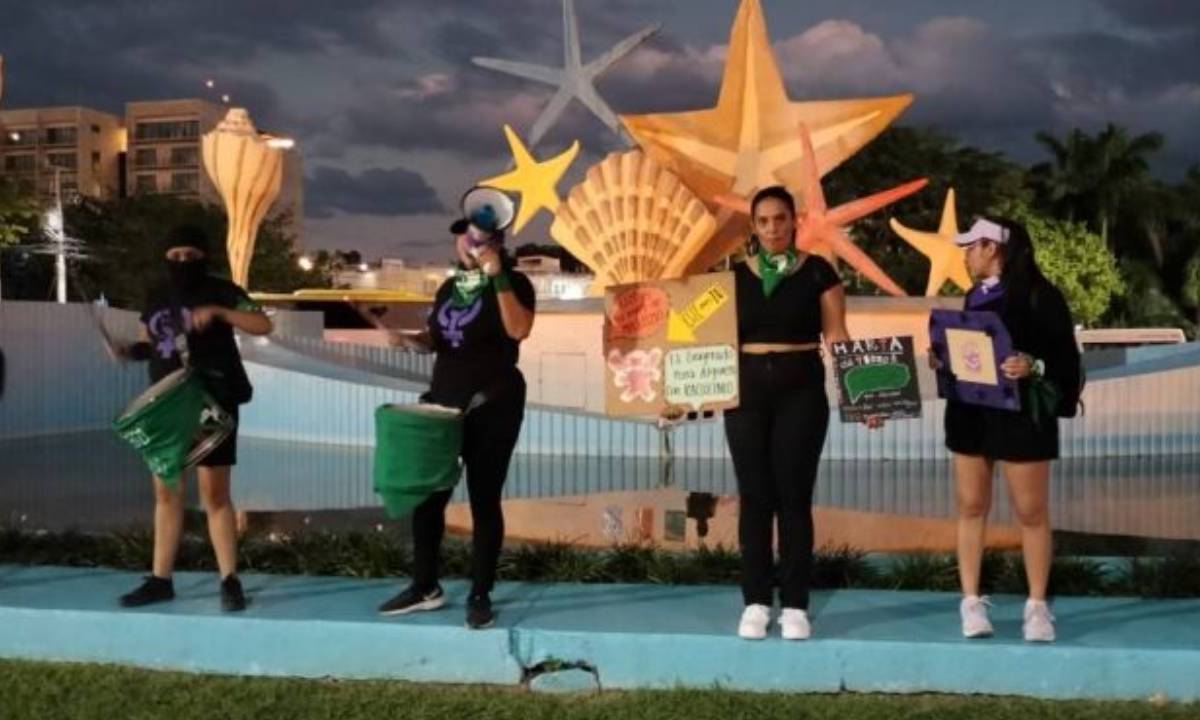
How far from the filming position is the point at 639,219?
53.6 feet


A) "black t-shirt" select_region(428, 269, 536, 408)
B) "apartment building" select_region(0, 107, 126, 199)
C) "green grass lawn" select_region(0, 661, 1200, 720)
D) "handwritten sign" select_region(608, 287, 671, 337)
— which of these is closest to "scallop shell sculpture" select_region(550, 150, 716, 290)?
"handwritten sign" select_region(608, 287, 671, 337)

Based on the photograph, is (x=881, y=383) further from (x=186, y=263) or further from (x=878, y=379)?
(x=186, y=263)

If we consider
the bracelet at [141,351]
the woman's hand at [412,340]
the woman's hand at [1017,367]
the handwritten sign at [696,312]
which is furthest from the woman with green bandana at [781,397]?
the bracelet at [141,351]

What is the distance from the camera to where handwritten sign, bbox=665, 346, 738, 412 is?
4.43 meters

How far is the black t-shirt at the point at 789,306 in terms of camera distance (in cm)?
429

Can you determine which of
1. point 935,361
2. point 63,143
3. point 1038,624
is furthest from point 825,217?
point 63,143

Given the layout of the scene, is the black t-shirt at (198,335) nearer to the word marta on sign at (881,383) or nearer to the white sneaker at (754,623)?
the white sneaker at (754,623)

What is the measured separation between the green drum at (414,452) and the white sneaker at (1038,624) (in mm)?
2163

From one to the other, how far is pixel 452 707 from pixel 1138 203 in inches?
1761

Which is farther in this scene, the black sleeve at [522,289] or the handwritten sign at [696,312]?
the handwritten sign at [696,312]

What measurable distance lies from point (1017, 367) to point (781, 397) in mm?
820

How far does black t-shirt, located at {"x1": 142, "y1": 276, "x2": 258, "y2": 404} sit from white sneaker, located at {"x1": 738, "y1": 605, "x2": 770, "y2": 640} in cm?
216

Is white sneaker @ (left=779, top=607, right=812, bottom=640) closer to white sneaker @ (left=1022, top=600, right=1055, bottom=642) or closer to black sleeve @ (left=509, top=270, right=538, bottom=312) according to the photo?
white sneaker @ (left=1022, top=600, right=1055, bottom=642)

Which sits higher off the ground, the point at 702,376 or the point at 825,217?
the point at 825,217
